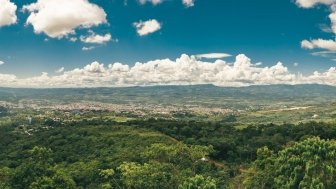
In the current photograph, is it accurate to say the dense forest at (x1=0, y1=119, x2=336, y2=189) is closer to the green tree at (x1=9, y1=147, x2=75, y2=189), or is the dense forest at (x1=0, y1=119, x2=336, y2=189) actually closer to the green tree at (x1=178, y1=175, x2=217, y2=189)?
the green tree at (x1=9, y1=147, x2=75, y2=189)

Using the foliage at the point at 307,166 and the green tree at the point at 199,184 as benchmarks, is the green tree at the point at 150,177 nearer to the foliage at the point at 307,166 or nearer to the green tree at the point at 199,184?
the green tree at the point at 199,184

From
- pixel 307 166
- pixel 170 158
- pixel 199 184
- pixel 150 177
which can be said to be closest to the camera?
pixel 199 184

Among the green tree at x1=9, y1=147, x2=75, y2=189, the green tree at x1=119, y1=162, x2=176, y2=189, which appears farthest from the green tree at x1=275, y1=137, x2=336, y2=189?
Answer: the green tree at x1=9, y1=147, x2=75, y2=189

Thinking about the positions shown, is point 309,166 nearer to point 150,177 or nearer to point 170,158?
point 150,177

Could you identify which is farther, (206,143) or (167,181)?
(206,143)

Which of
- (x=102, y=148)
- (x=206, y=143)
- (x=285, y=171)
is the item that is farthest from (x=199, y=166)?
(x=102, y=148)

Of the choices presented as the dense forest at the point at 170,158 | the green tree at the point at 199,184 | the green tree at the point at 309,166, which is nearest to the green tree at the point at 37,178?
the dense forest at the point at 170,158

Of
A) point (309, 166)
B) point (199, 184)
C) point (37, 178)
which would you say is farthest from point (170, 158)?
point (309, 166)

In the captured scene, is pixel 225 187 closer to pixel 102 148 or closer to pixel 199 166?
pixel 199 166
